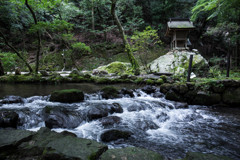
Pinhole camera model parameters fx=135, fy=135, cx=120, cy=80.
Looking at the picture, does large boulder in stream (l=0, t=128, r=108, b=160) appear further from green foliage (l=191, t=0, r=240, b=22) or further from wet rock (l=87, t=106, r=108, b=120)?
green foliage (l=191, t=0, r=240, b=22)

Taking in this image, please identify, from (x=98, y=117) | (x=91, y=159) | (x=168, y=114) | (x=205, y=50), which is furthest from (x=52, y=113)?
(x=205, y=50)

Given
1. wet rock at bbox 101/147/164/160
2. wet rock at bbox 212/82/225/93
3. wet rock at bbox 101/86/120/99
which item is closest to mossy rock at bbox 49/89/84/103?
wet rock at bbox 101/86/120/99

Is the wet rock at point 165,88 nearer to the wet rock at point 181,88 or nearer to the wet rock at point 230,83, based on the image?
the wet rock at point 181,88

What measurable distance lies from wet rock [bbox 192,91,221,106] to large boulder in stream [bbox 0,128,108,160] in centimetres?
465

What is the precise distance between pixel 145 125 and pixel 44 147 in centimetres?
234

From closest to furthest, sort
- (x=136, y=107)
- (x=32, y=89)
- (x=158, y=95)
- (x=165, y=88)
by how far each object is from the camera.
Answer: (x=136, y=107), (x=158, y=95), (x=165, y=88), (x=32, y=89)

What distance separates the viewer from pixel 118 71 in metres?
11.7

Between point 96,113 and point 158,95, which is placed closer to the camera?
point 96,113

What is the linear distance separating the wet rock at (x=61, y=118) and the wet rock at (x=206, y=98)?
4.35 meters

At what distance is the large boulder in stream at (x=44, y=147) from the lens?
63.7 inches

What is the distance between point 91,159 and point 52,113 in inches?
84.9

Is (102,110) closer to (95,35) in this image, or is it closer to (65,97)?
(65,97)

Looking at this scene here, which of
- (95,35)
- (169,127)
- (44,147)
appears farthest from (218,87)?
(95,35)

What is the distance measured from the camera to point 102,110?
3.86 meters
